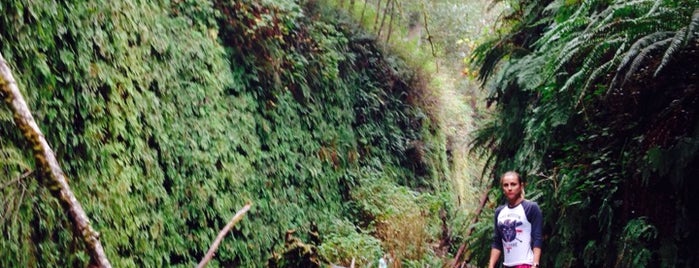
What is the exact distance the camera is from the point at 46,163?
4094 millimetres

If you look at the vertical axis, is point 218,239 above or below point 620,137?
below

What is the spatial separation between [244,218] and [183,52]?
6.85 ft

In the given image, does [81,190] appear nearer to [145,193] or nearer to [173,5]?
[145,193]

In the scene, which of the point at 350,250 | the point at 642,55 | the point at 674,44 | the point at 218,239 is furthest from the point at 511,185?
the point at 350,250

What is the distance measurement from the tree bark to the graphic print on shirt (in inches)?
113

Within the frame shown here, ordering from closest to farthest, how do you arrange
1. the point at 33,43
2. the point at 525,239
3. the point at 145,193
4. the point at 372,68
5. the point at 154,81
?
the point at 33,43 → the point at 525,239 → the point at 145,193 → the point at 154,81 → the point at 372,68

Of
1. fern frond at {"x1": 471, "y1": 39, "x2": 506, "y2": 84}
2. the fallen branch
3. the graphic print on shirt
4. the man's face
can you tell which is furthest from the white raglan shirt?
fern frond at {"x1": 471, "y1": 39, "x2": 506, "y2": 84}

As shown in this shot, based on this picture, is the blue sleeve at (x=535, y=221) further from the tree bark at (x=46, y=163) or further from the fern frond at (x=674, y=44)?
the tree bark at (x=46, y=163)

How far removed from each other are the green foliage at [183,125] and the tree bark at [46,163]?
0.40 ft

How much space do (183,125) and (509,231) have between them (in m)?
3.49

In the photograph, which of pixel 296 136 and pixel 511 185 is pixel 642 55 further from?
pixel 296 136

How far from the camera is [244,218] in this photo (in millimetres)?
7621

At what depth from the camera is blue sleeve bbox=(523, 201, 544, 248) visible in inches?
183

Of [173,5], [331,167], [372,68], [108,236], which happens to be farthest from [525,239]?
[372,68]
